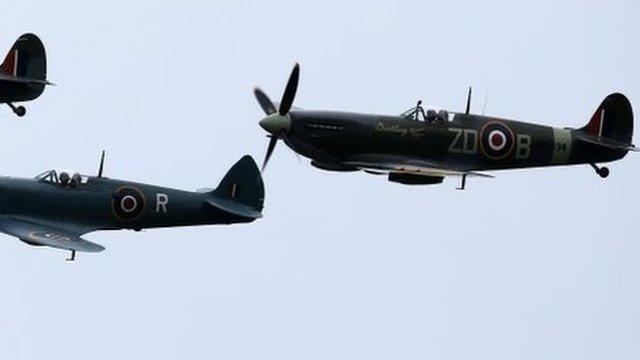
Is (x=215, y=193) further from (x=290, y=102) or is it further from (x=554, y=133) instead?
(x=554, y=133)

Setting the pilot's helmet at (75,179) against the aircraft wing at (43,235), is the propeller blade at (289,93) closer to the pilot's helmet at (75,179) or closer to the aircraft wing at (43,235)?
the pilot's helmet at (75,179)

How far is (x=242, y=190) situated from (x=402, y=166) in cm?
406

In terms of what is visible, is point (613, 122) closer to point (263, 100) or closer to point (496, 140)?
point (496, 140)

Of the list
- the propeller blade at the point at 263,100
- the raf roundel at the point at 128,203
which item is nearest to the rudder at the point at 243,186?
the propeller blade at the point at 263,100

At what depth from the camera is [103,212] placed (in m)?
44.6

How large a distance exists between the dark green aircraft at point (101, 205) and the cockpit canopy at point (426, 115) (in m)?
3.59

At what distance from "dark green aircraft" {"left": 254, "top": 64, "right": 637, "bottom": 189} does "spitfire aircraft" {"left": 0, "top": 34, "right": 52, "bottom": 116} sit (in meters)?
6.15

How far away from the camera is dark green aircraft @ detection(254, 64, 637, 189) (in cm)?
4341

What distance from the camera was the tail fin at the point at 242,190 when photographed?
1802 inches

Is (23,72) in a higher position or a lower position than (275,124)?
higher

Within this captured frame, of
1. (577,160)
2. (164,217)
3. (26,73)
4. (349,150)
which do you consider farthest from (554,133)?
(26,73)

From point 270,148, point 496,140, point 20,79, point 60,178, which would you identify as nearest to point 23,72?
point 20,79

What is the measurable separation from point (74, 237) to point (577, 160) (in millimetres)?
9939

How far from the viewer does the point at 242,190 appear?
4603 cm
